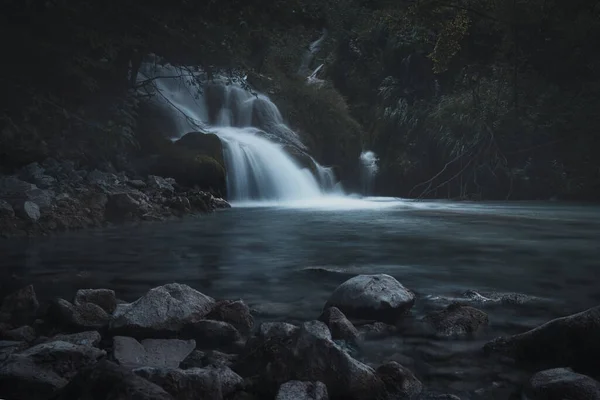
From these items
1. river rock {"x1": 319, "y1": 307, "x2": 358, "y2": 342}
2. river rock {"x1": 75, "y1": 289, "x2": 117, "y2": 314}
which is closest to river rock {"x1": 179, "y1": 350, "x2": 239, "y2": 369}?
river rock {"x1": 319, "y1": 307, "x2": 358, "y2": 342}

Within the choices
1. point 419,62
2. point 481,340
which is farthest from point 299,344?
point 419,62

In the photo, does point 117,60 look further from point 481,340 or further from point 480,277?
point 481,340

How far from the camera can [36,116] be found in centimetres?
1013

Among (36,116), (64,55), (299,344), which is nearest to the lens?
(299,344)

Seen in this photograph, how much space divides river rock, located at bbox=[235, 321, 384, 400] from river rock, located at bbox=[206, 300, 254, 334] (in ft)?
2.60

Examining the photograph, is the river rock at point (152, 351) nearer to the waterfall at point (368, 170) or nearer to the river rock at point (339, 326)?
the river rock at point (339, 326)

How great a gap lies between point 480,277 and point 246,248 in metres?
3.21

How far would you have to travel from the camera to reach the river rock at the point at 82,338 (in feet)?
10.1

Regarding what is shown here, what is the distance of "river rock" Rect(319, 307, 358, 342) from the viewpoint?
3.38 meters

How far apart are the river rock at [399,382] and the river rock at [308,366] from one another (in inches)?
2.3

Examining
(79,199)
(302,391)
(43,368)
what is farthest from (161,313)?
(79,199)

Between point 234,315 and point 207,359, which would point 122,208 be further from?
point 207,359

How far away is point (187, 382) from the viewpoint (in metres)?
2.35

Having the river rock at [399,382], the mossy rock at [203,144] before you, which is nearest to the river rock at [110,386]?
the river rock at [399,382]
